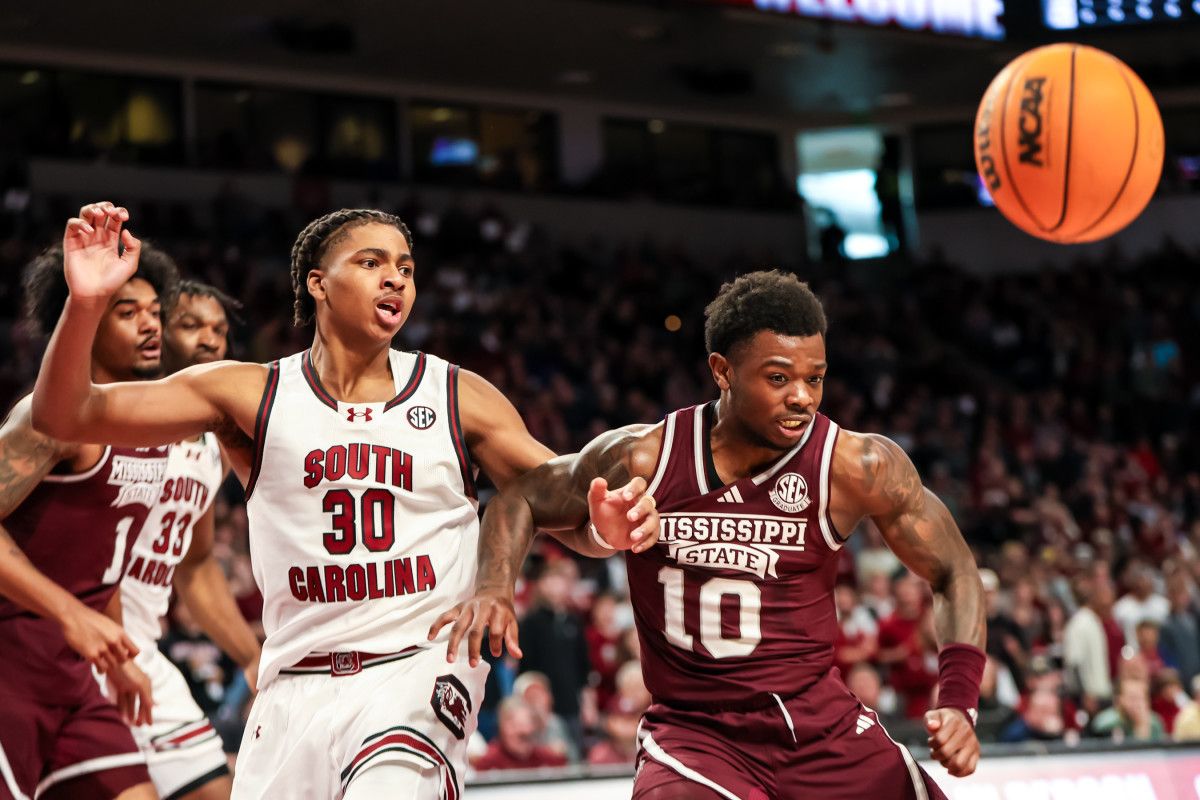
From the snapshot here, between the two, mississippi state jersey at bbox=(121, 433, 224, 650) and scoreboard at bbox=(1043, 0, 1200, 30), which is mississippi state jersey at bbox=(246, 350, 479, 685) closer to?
mississippi state jersey at bbox=(121, 433, 224, 650)

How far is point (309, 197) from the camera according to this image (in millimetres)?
17031

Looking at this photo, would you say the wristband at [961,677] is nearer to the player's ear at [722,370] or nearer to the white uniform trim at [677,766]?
the white uniform trim at [677,766]

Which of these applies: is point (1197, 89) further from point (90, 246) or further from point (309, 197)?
point (90, 246)

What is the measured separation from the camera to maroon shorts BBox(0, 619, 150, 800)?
439cm

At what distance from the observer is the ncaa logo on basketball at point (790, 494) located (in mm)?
4070

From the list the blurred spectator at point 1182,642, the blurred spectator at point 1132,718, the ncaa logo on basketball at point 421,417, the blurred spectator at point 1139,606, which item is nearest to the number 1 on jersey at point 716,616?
the ncaa logo on basketball at point 421,417

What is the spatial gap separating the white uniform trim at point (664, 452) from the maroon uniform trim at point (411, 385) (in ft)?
2.18

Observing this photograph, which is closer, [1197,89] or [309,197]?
[309,197]

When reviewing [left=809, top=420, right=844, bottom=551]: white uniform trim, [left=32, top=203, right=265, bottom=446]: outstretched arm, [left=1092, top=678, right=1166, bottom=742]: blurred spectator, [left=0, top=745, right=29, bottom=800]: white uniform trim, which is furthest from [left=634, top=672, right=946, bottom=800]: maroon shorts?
[left=1092, top=678, right=1166, bottom=742]: blurred spectator

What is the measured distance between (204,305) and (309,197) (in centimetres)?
1173

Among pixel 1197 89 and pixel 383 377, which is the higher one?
pixel 1197 89

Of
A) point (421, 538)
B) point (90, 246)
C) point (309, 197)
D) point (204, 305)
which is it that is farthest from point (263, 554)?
point (309, 197)

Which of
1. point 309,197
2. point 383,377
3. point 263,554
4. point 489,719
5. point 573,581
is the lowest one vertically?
point 489,719

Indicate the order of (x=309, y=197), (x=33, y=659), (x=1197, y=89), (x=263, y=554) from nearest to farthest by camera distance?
(x=263, y=554)
(x=33, y=659)
(x=309, y=197)
(x=1197, y=89)
